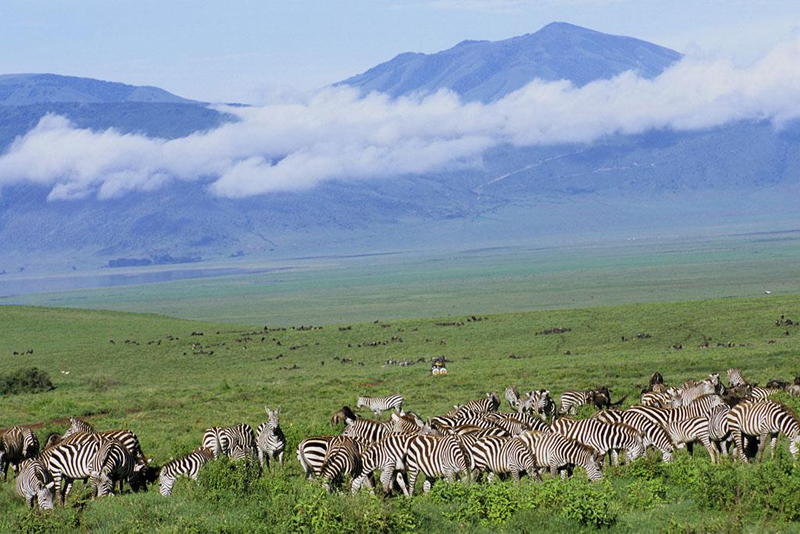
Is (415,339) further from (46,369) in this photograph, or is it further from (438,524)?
(438,524)

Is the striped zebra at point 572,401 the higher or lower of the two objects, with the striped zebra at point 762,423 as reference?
lower

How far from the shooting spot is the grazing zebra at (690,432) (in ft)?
57.5

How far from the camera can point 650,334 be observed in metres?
51.6

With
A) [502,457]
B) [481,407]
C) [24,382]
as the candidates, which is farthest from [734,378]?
[24,382]

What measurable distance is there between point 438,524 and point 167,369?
124 ft

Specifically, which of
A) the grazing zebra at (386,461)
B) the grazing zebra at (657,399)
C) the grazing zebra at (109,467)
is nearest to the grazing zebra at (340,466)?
the grazing zebra at (386,461)

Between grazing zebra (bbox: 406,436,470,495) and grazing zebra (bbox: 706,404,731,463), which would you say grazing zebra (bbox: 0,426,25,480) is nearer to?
grazing zebra (bbox: 406,436,470,495)

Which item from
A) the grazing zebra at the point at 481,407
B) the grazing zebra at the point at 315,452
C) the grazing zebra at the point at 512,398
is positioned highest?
the grazing zebra at the point at 315,452

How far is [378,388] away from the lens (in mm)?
34500

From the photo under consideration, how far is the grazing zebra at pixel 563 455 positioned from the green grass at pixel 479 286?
224 feet

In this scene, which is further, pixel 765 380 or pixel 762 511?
pixel 765 380

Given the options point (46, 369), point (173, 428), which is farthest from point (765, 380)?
Answer: point (46, 369)

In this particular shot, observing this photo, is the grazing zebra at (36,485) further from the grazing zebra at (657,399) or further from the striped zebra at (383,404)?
the grazing zebra at (657,399)

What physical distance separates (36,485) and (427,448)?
5665 mm
